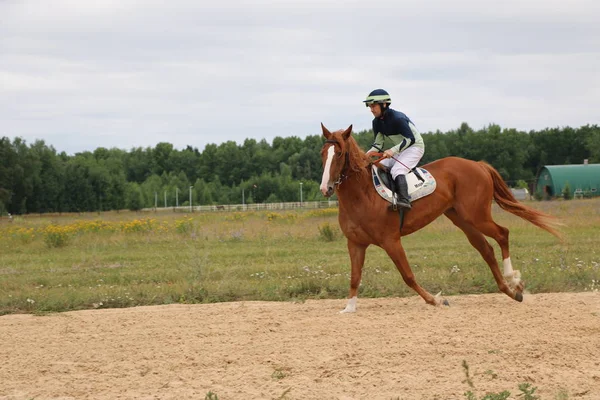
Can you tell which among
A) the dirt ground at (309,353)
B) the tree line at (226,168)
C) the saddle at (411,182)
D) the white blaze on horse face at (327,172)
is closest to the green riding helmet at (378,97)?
the saddle at (411,182)

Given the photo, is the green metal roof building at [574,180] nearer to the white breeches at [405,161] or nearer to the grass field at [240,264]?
the grass field at [240,264]

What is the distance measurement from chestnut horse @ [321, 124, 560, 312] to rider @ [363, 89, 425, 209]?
341 millimetres

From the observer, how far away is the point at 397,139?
391 inches

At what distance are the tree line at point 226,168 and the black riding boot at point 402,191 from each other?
187 ft

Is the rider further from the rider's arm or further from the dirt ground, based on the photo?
the dirt ground

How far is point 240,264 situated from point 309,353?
384 inches

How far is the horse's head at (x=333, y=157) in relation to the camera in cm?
860

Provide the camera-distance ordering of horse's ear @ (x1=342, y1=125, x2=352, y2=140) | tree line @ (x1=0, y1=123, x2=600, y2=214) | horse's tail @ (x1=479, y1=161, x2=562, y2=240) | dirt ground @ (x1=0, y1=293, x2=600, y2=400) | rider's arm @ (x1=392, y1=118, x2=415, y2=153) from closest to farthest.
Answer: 1. dirt ground @ (x1=0, y1=293, x2=600, y2=400)
2. horse's ear @ (x1=342, y1=125, x2=352, y2=140)
3. rider's arm @ (x1=392, y1=118, x2=415, y2=153)
4. horse's tail @ (x1=479, y1=161, x2=562, y2=240)
5. tree line @ (x1=0, y1=123, x2=600, y2=214)

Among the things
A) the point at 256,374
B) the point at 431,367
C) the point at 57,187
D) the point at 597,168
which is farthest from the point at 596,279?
the point at 57,187

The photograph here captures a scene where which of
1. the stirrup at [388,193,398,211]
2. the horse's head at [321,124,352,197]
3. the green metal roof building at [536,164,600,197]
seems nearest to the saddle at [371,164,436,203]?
the stirrup at [388,193,398,211]

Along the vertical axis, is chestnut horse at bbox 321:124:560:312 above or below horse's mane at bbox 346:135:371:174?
below

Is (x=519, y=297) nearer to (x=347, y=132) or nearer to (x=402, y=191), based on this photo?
(x=402, y=191)

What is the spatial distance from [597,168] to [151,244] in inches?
1821

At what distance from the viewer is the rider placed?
953cm
